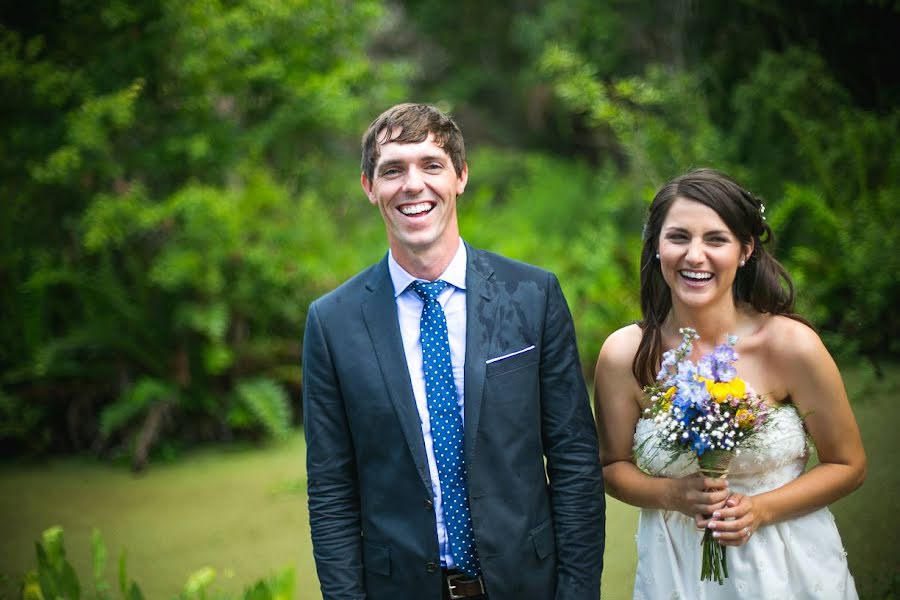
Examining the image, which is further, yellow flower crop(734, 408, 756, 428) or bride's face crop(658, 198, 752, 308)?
bride's face crop(658, 198, 752, 308)

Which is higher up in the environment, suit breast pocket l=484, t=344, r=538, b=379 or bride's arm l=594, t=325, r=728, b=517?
suit breast pocket l=484, t=344, r=538, b=379

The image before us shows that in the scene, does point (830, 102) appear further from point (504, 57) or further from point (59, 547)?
point (504, 57)

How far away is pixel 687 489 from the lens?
7.86 ft

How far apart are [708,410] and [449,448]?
0.71 metres

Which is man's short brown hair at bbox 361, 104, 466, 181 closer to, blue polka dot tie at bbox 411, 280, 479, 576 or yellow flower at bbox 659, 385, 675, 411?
blue polka dot tie at bbox 411, 280, 479, 576

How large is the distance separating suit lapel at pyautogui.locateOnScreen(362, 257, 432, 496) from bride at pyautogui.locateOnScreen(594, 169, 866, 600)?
2.06 ft

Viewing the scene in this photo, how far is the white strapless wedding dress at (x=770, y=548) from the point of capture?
246 cm

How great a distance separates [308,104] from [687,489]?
6.29m

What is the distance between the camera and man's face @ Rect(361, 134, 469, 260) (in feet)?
7.98

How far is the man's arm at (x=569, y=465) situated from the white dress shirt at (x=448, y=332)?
0.25m

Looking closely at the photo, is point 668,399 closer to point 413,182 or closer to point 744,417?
point 744,417

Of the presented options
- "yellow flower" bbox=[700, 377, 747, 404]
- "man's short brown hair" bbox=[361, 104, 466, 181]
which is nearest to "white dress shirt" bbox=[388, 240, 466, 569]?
"man's short brown hair" bbox=[361, 104, 466, 181]

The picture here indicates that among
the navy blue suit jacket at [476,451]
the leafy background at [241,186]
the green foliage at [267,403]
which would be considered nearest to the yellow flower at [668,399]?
the navy blue suit jacket at [476,451]

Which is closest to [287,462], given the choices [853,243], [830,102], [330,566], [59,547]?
[59,547]
